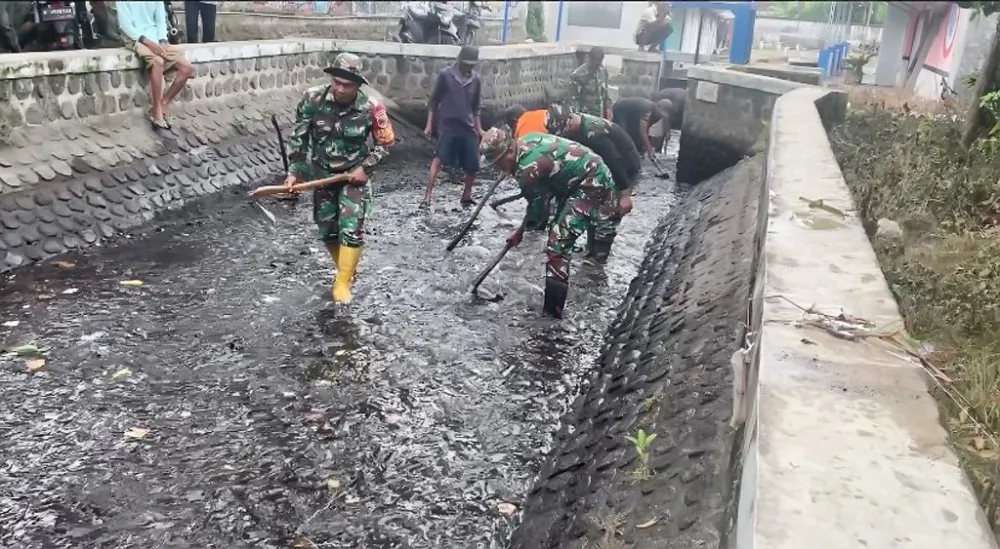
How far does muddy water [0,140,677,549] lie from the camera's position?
3717mm

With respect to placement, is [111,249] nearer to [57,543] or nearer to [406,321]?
[406,321]

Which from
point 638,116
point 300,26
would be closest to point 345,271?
point 638,116

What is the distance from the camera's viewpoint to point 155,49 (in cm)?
842

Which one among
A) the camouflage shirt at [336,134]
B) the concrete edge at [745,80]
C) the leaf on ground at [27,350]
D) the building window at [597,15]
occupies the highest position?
the building window at [597,15]

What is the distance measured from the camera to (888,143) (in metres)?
7.95

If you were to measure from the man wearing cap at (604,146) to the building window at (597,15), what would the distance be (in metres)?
23.4

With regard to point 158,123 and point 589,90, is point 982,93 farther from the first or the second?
point 158,123

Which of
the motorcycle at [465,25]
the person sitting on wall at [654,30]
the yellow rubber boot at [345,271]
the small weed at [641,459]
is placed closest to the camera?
the small weed at [641,459]

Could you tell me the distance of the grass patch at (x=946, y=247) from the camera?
284 cm

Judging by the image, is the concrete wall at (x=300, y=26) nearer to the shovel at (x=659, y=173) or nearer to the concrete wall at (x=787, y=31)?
the shovel at (x=659, y=173)

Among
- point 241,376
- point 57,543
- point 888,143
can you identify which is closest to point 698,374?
point 241,376

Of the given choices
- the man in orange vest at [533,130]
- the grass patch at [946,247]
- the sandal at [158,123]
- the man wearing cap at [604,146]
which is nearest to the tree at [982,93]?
the grass patch at [946,247]

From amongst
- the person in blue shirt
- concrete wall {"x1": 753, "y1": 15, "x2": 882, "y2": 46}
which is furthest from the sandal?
concrete wall {"x1": 753, "y1": 15, "x2": 882, "y2": 46}

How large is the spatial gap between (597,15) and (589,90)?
18.8 meters
